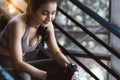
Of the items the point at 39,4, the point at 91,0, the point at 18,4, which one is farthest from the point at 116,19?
the point at 91,0

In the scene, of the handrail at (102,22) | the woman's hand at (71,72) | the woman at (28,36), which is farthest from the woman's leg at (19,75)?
the handrail at (102,22)

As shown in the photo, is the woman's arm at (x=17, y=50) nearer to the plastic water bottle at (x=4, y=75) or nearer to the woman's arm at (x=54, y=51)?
the plastic water bottle at (x=4, y=75)

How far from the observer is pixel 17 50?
5.52 ft

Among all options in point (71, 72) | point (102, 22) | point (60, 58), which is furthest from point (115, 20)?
point (71, 72)

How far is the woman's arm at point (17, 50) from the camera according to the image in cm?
168

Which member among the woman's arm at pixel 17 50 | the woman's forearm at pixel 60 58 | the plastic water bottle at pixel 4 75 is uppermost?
the woman's arm at pixel 17 50

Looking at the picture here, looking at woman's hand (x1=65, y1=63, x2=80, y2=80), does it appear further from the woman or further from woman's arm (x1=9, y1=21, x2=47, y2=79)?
woman's arm (x1=9, y1=21, x2=47, y2=79)

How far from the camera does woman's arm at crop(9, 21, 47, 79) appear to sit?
5.51 feet

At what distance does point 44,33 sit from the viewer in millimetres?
1856

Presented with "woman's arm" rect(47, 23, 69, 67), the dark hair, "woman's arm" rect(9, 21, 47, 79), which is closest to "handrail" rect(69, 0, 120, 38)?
"woman's arm" rect(47, 23, 69, 67)

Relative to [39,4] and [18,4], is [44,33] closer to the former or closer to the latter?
[39,4]

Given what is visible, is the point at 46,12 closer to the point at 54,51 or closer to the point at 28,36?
the point at 28,36

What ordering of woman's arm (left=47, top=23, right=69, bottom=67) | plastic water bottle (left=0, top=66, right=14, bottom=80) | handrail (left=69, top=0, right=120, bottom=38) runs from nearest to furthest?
1. plastic water bottle (left=0, top=66, right=14, bottom=80)
2. handrail (left=69, top=0, right=120, bottom=38)
3. woman's arm (left=47, top=23, right=69, bottom=67)

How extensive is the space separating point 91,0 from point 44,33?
111 inches
